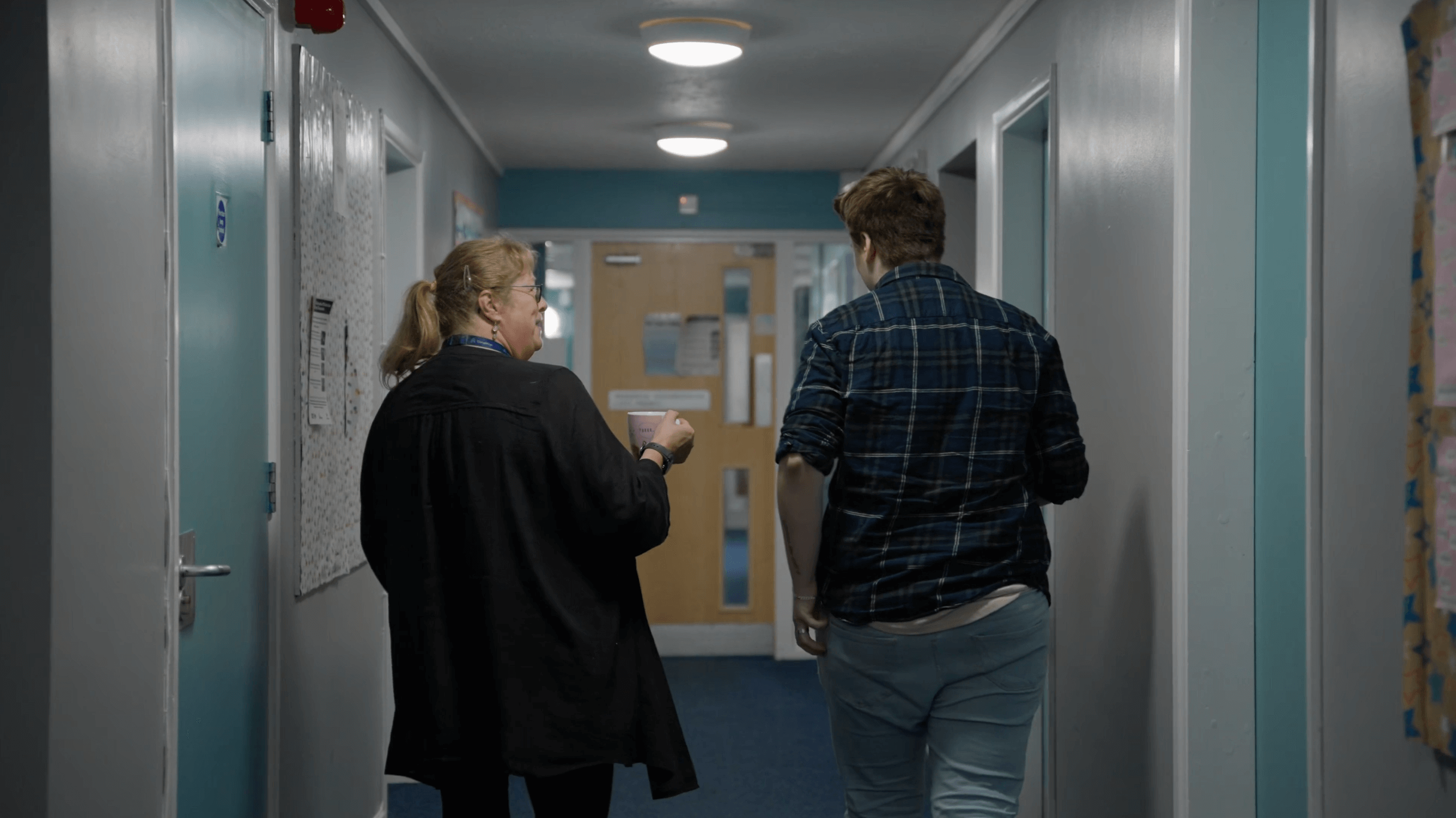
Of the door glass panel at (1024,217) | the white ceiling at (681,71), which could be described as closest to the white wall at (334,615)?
the white ceiling at (681,71)

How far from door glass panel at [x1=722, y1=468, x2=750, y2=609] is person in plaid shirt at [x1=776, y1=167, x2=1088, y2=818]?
4326mm

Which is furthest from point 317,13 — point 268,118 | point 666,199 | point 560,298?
point 560,298

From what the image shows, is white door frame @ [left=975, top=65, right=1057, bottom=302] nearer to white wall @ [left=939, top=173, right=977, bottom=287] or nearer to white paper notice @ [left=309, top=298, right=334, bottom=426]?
white wall @ [left=939, top=173, right=977, bottom=287]

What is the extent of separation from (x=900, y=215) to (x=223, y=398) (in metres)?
1.22

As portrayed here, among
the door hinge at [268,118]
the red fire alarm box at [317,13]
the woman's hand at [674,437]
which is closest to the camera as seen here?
the woman's hand at [674,437]

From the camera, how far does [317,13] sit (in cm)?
255

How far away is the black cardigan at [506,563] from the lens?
1754mm

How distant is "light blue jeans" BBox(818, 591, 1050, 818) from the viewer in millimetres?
1806

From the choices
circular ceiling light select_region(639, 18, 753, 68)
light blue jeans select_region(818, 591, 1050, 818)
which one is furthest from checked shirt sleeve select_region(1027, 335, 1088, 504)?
circular ceiling light select_region(639, 18, 753, 68)

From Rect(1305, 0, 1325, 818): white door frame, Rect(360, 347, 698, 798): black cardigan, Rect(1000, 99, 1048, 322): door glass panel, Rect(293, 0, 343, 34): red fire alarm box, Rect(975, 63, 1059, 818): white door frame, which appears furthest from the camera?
Rect(1000, 99, 1048, 322): door glass panel

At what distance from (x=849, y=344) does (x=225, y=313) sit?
1.13 metres

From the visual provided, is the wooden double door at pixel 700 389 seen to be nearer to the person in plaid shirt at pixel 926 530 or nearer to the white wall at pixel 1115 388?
the white wall at pixel 1115 388

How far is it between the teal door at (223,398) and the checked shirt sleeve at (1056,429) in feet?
4.42

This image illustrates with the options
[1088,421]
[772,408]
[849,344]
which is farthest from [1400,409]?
[772,408]
